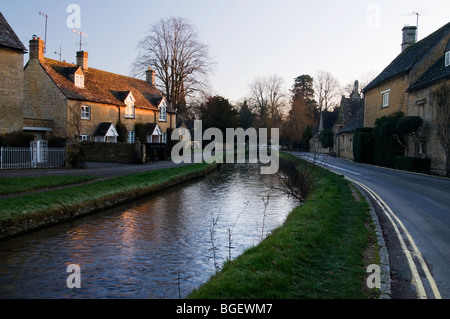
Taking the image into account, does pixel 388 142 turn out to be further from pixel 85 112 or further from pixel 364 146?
pixel 85 112

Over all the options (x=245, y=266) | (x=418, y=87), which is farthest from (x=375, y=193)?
(x=418, y=87)

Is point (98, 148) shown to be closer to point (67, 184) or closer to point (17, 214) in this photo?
point (67, 184)

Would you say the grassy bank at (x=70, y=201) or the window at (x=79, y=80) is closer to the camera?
the grassy bank at (x=70, y=201)

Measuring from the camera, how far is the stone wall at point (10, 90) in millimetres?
25812

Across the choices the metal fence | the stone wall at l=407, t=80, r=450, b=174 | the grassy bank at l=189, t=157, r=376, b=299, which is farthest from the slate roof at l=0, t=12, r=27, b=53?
the stone wall at l=407, t=80, r=450, b=174

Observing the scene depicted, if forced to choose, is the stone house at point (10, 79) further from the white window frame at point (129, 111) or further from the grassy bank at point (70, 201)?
the white window frame at point (129, 111)

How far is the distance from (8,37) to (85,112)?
8.87 m

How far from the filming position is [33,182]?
51.9ft

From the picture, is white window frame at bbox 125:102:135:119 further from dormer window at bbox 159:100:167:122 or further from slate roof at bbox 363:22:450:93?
slate roof at bbox 363:22:450:93

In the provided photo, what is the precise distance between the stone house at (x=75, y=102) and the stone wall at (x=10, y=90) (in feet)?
7.77

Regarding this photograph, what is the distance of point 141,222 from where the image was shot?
12883mm

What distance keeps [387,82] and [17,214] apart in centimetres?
3427

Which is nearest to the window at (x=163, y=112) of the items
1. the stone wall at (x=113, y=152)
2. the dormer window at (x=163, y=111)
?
the dormer window at (x=163, y=111)
